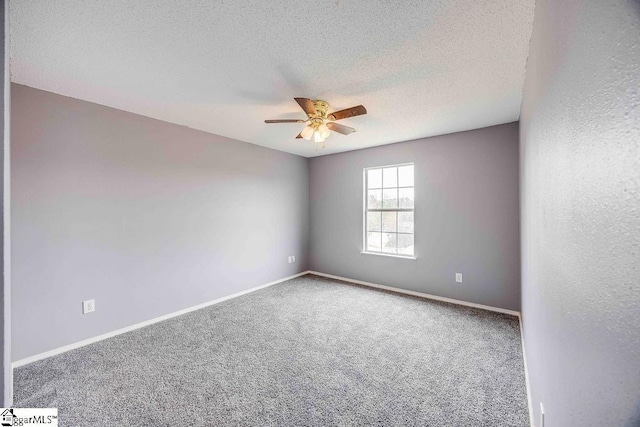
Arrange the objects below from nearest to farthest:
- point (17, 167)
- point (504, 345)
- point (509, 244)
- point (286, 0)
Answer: point (286, 0) < point (17, 167) < point (504, 345) < point (509, 244)

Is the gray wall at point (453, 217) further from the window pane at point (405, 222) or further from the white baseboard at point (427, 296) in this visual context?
the window pane at point (405, 222)

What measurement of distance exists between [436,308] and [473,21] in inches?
121

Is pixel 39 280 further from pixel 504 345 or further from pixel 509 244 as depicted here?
pixel 509 244

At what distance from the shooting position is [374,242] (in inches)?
177

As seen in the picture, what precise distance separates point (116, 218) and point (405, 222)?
Result: 383 centimetres

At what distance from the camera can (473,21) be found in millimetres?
1501

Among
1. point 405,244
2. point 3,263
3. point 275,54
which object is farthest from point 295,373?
point 405,244

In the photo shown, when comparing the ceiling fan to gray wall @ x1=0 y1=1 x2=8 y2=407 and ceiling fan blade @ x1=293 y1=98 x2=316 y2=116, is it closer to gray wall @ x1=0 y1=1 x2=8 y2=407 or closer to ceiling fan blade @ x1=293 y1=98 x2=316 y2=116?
ceiling fan blade @ x1=293 y1=98 x2=316 y2=116

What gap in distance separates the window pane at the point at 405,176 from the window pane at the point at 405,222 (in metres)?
0.47

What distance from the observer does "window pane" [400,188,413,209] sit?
4.08m

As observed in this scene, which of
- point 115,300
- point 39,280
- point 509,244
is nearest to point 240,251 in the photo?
point 115,300

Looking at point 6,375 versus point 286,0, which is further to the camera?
point 286,0

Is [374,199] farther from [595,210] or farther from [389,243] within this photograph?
[595,210]

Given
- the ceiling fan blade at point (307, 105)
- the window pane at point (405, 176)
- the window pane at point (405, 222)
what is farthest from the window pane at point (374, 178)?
the ceiling fan blade at point (307, 105)
